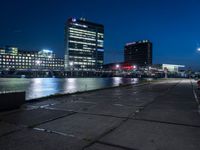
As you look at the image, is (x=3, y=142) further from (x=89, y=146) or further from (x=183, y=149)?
(x=183, y=149)

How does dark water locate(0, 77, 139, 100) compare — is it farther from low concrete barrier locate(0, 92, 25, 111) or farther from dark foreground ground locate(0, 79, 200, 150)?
dark foreground ground locate(0, 79, 200, 150)

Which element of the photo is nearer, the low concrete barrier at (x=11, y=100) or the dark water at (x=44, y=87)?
the low concrete barrier at (x=11, y=100)

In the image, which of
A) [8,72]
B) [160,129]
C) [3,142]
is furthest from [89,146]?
[8,72]

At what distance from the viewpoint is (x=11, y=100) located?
1071 cm

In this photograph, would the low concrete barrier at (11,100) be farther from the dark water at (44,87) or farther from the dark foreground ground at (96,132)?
the dark water at (44,87)

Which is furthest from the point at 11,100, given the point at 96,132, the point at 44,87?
the point at 44,87

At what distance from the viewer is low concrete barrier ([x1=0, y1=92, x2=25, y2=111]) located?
403 inches

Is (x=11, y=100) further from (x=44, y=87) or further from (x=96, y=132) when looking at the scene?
(x=44, y=87)

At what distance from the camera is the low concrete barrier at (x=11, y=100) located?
10.2 meters

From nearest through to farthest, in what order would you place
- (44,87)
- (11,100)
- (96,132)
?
(96,132) → (11,100) → (44,87)

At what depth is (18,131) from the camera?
697 cm

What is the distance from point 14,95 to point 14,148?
238 inches

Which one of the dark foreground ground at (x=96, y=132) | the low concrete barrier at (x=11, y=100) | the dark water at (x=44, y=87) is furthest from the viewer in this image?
the dark water at (x=44, y=87)

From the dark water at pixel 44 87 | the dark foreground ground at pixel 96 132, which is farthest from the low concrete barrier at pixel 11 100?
the dark water at pixel 44 87
